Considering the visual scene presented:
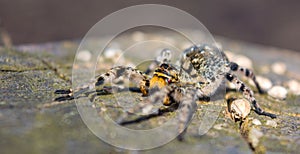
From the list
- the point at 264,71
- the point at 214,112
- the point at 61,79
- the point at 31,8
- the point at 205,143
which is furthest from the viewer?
the point at 31,8

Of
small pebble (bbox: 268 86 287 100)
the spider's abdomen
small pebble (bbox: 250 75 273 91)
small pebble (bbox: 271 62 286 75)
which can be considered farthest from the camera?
small pebble (bbox: 271 62 286 75)

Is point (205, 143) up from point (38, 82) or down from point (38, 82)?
down

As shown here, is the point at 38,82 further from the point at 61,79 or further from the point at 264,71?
the point at 264,71

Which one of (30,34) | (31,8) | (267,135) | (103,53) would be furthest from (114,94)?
(31,8)

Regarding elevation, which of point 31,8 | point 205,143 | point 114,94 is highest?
point 31,8

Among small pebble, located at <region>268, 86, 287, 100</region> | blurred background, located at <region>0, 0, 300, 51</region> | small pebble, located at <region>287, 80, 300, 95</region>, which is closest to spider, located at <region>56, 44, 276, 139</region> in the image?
small pebble, located at <region>268, 86, 287, 100</region>

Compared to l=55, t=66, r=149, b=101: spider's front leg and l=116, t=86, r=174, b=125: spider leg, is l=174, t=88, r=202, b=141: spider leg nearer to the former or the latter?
l=116, t=86, r=174, b=125: spider leg
